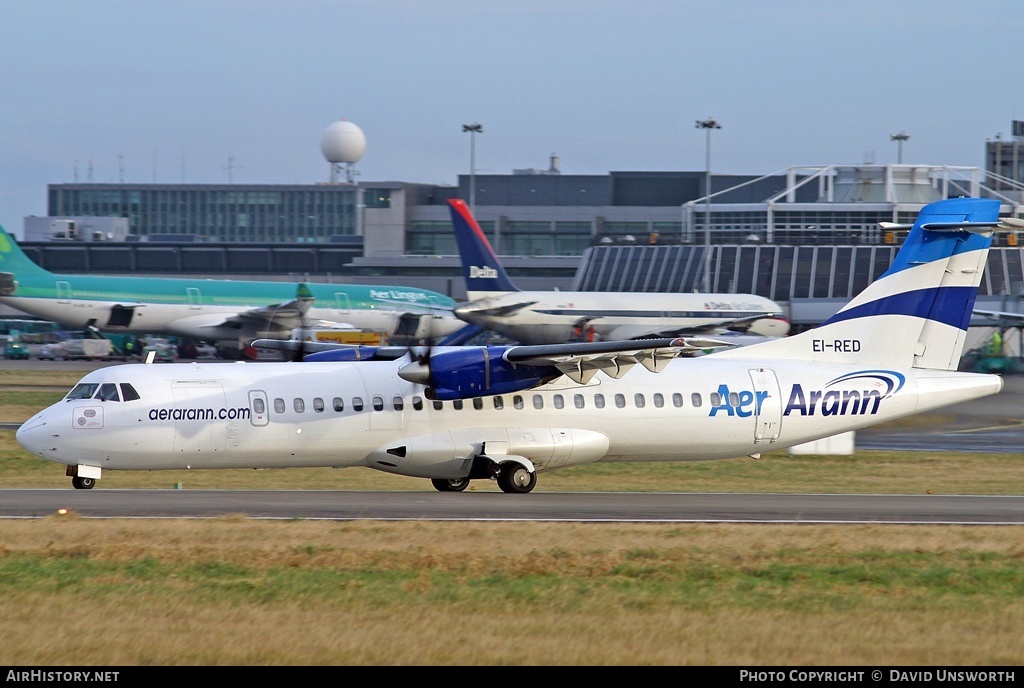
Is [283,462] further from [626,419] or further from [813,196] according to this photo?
[813,196]

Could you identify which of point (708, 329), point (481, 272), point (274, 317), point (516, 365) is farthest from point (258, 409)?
point (274, 317)

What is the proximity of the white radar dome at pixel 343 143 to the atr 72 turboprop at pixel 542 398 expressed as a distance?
Result: 10837cm

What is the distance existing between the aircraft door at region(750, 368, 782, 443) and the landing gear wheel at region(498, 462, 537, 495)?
516 cm

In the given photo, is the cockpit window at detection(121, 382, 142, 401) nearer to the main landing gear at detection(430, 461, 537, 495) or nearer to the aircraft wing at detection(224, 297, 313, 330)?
the main landing gear at detection(430, 461, 537, 495)

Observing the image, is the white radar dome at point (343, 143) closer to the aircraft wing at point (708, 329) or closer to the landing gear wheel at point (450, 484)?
the aircraft wing at point (708, 329)

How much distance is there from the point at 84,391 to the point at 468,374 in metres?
7.40

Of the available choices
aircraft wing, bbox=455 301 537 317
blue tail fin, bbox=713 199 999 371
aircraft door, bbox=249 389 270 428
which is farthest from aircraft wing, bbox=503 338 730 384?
aircraft wing, bbox=455 301 537 317

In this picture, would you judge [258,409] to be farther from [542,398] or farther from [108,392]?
[542,398]

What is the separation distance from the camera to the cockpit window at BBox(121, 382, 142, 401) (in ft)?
72.3

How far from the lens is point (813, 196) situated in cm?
9869

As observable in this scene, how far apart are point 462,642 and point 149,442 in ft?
39.7

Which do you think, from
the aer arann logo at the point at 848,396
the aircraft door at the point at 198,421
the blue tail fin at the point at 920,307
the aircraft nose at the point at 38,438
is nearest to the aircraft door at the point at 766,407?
the aer arann logo at the point at 848,396

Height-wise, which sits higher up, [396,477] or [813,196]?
[813,196]

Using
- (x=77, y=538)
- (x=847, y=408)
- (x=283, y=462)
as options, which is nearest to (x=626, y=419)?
(x=847, y=408)
